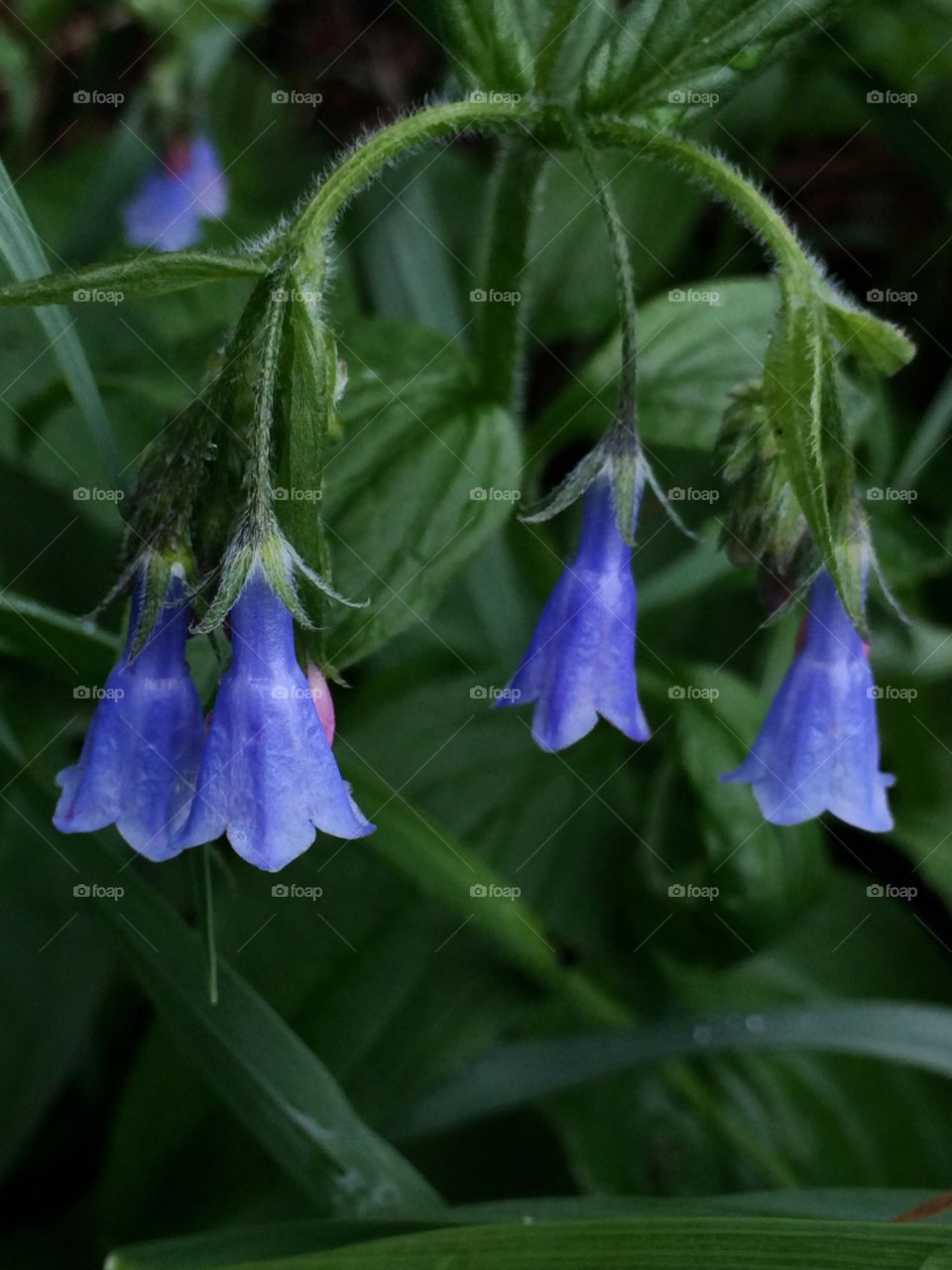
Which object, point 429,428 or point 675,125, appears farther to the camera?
point 429,428

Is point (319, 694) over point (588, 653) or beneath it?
over

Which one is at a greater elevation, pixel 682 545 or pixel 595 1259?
pixel 682 545

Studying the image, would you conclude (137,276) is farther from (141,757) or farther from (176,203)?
(176,203)

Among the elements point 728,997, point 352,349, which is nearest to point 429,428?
point 352,349

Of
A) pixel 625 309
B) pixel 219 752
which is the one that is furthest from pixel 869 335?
pixel 219 752

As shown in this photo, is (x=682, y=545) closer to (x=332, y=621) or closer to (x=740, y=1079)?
(x=740, y=1079)
